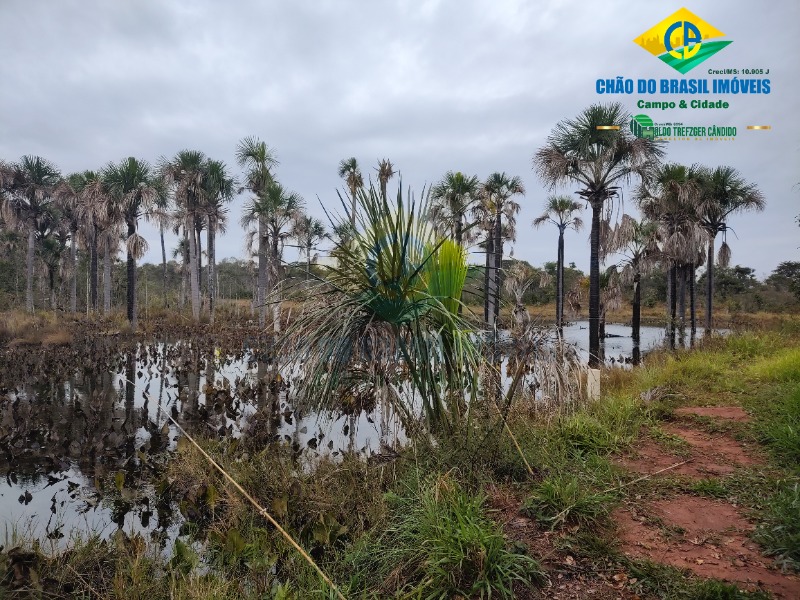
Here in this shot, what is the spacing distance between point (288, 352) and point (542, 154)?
16643mm

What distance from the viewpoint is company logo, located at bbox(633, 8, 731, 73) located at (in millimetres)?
8867

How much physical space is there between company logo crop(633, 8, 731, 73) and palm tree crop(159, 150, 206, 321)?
28882 mm

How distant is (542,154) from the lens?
1831 cm

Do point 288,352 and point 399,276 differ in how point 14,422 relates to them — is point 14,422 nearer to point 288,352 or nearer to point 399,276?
point 288,352

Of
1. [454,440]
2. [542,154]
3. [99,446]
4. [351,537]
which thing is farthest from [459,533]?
[542,154]

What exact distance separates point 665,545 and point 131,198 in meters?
31.4

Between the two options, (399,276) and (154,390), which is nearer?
(399,276)

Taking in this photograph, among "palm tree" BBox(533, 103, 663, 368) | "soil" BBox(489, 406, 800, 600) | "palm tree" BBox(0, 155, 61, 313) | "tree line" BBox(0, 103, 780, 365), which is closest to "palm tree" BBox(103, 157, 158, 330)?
"tree line" BBox(0, 103, 780, 365)

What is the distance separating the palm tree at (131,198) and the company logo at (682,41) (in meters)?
27.6

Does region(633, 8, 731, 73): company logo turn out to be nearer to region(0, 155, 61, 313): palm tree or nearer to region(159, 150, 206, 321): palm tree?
region(159, 150, 206, 321): palm tree

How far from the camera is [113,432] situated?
8297 millimetres

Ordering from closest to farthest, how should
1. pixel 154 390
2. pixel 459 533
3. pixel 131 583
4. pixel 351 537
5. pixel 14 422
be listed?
1. pixel 459 533
2. pixel 131 583
3. pixel 351 537
4. pixel 14 422
5. pixel 154 390

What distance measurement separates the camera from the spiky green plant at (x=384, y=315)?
166 inches

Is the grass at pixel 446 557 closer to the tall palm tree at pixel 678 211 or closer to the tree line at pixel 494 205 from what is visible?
the tree line at pixel 494 205
